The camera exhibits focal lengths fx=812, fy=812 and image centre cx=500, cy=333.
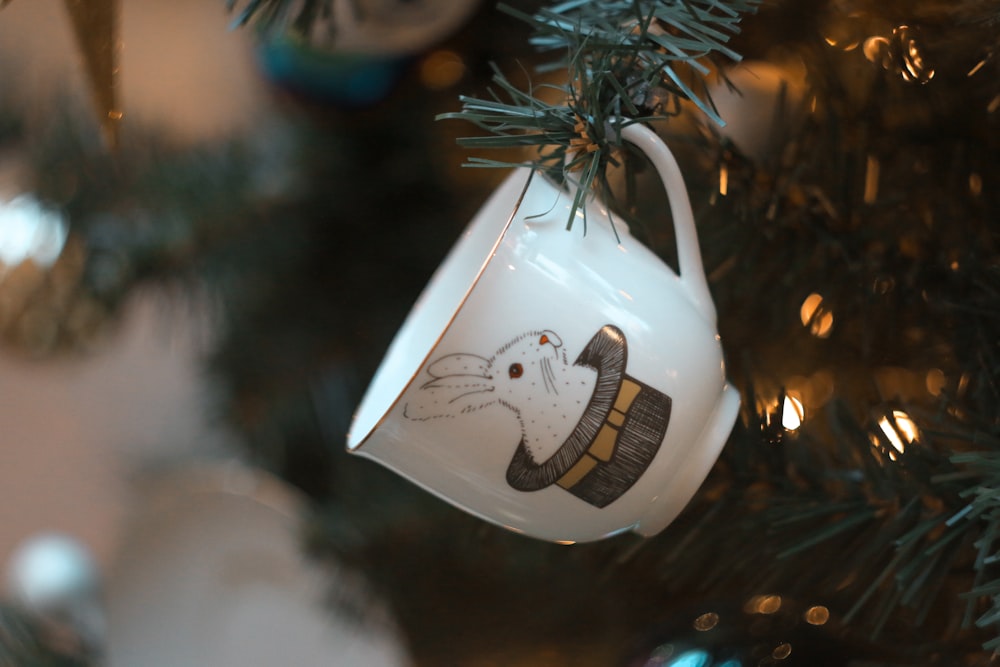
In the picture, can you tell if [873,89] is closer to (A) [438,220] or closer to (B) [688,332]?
(B) [688,332]

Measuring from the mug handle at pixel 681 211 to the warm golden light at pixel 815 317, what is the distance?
0.11m

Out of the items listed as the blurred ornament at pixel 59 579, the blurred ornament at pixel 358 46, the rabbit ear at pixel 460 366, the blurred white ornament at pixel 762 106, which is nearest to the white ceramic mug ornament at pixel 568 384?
the rabbit ear at pixel 460 366

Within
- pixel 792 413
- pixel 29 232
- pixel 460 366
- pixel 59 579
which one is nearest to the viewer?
pixel 460 366

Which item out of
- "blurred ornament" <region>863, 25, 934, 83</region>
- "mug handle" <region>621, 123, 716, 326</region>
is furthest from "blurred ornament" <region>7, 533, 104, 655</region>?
"blurred ornament" <region>863, 25, 934, 83</region>

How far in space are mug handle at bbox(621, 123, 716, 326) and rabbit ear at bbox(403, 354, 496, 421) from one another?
104 millimetres

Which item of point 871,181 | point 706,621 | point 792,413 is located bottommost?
point 706,621

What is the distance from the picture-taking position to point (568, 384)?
1.09ft

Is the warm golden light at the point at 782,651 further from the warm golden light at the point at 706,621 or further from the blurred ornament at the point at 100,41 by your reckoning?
the blurred ornament at the point at 100,41

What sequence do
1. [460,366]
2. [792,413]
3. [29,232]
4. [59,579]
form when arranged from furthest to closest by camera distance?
1. [59,579]
2. [29,232]
3. [792,413]
4. [460,366]

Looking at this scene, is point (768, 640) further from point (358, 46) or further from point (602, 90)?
point (358, 46)

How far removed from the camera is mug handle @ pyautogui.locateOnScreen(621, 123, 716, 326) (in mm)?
347

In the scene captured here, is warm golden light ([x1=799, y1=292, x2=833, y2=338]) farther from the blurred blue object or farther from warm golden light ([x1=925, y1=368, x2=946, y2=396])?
the blurred blue object

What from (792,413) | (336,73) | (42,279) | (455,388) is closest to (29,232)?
(42,279)

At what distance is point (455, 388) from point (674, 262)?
24 centimetres
